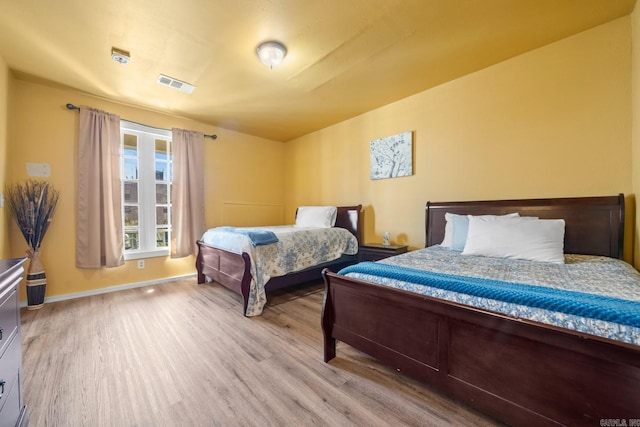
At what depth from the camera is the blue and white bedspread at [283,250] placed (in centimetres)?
260

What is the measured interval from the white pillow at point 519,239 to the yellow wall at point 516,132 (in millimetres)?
552

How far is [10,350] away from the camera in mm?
1048

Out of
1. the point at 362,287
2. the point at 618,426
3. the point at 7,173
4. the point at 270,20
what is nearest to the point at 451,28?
the point at 270,20

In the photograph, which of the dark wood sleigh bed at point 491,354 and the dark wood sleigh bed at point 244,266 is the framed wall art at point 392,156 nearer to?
the dark wood sleigh bed at point 244,266

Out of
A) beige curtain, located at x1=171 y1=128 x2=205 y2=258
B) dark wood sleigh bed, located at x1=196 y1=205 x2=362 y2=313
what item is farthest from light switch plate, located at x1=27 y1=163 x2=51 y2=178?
dark wood sleigh bed, located at x1=196 y1=205 x2=362 y2=313

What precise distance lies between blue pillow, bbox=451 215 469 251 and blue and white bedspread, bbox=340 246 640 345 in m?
0.38

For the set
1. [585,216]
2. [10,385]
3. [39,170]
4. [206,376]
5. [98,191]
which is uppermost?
[39,170]

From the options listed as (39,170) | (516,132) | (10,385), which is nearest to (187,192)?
(39,170)

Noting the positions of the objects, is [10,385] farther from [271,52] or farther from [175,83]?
[175,83]

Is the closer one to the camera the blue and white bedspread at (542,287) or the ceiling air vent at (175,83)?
the blue and white bedspread at (542,287)

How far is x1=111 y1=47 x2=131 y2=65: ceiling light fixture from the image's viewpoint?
7.33 feet

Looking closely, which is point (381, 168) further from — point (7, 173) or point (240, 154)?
point (7, 173)

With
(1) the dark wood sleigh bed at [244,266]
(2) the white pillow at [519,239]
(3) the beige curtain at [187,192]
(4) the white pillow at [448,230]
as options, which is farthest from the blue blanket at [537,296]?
(3) the beige curtain at [187,192]

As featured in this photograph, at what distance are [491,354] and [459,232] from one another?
1.52 metres
